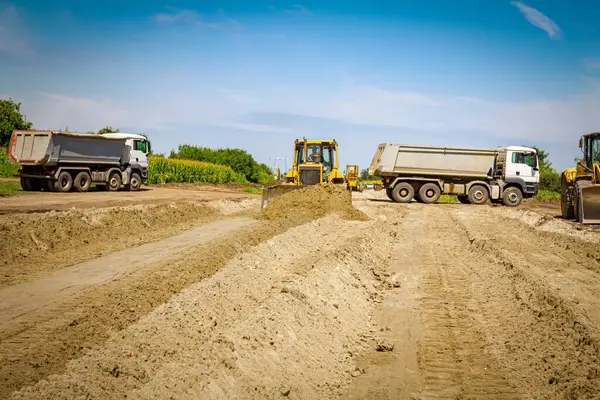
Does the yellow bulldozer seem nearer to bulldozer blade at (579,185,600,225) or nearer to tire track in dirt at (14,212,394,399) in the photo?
bulldozer blade at (579,185,600,225)

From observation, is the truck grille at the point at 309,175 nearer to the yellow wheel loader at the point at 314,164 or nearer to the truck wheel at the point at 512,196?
the yellow wheel loader at the point at 314,164

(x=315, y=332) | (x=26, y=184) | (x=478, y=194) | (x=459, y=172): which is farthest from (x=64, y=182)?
(x=315, y=332)

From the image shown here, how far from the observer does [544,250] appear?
13.9 meters

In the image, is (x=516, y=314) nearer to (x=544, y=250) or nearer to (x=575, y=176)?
(x=544, y=250)

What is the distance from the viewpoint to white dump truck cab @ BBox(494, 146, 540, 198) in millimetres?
29922

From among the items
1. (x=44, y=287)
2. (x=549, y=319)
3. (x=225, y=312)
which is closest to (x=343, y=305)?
(x=225, y=312)

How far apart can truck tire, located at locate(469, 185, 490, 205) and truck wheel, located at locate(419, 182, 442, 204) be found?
162 centimetres

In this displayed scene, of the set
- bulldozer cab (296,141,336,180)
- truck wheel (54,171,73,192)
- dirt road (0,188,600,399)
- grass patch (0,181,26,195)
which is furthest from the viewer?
truck wheel (54,171,73,192)

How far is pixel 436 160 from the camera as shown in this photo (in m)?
30.0

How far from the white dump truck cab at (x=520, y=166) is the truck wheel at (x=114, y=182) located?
19.4 meters

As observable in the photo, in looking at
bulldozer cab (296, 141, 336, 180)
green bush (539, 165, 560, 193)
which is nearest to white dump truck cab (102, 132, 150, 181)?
bulldozer cab (296, 141, 336, 180)

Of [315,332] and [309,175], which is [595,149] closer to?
[309,175]

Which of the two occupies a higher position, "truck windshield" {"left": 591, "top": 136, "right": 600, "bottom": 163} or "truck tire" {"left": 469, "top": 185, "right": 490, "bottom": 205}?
"truck windshield" {"left": 591, "top": 136, "right": 600, "bottom": 163}

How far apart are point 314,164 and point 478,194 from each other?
1082 cm
